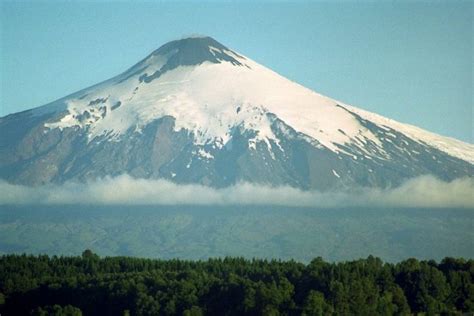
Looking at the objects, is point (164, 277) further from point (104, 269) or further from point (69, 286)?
point (104, 269)

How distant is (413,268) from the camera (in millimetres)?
93125

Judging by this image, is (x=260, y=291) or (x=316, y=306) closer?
(x=316, y=306)

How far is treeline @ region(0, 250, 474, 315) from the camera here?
81.1 metres

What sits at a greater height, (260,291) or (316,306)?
(260,291)

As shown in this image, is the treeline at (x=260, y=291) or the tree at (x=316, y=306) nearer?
the tree at (x=316, y=306)

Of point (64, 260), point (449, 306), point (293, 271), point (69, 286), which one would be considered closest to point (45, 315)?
point (69, 286)

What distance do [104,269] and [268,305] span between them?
1314 inches

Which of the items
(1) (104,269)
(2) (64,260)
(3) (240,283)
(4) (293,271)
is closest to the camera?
(3) (240,283)

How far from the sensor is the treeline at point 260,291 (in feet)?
266

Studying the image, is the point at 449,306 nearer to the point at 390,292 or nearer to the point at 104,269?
the point at 390,292

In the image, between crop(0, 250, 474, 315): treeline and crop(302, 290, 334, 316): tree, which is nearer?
crop(302, 290, 334, 316): tree

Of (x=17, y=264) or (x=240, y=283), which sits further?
(x=17, y=264)

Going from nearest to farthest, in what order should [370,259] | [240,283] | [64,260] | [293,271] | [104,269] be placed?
[240,283]
[293,271]
[370,259]
[104,269]
[64,260]

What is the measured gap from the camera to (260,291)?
8125 cm
